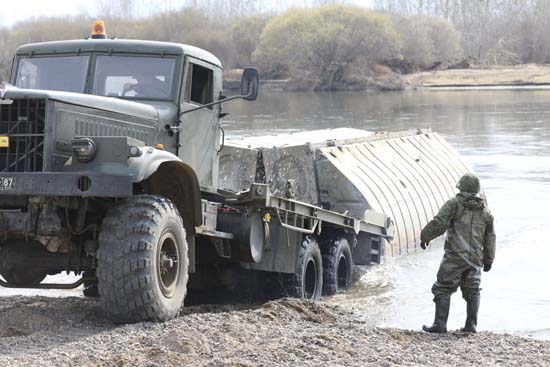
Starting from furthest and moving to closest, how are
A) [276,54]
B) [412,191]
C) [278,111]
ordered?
1. [276,54]
2. [278,111]
3. [412,191]

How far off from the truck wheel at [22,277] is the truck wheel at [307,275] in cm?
347

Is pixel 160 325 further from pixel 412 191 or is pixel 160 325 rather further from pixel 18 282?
pixel 412 191

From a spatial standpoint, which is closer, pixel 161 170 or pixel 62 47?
pixel 161 170

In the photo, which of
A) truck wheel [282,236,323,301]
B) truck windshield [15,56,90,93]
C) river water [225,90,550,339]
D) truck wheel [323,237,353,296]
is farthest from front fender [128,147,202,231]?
truck wheel [323,237,353,296]

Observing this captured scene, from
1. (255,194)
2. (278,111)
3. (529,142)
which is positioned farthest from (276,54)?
(255,194)

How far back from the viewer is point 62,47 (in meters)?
9.84

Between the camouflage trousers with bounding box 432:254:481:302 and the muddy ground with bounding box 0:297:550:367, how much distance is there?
608 mm

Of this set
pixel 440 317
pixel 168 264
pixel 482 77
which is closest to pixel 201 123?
pixel 168 264

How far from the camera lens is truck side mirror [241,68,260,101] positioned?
9.33m

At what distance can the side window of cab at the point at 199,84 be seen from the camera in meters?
9.84

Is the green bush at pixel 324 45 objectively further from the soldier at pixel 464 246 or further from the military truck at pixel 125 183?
the soldier at pixel 464 246

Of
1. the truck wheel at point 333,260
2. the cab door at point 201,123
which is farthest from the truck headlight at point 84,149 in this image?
the truck wheel at point 333,260

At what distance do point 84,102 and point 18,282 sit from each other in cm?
171

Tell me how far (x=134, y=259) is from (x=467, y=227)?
324cm
